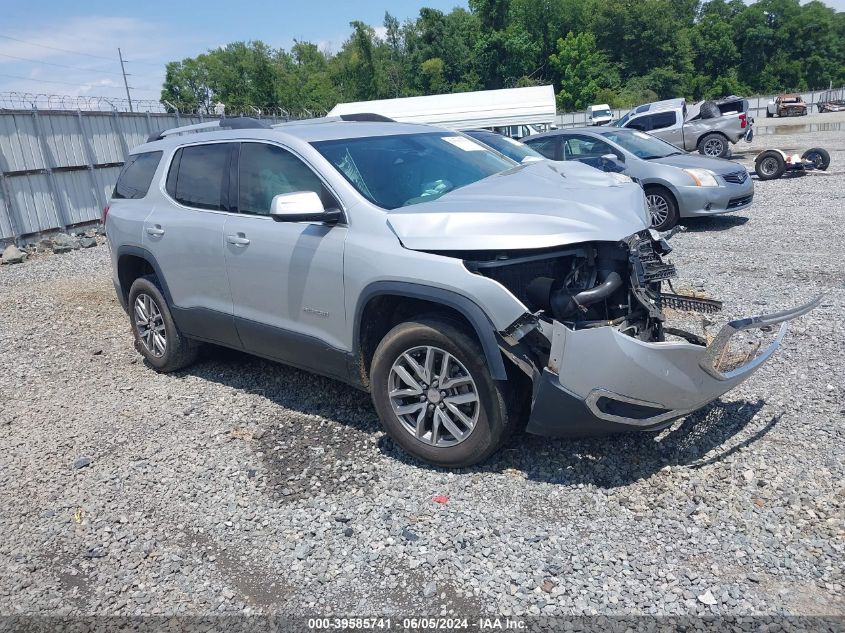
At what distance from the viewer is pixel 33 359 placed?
6.71m

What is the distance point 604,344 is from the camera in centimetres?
320

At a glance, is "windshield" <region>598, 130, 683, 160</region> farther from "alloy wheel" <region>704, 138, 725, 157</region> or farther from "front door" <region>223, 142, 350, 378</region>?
"alloy wheel" <region>704, 138, 725, 157</region>

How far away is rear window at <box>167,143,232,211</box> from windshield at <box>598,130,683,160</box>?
7530 mm

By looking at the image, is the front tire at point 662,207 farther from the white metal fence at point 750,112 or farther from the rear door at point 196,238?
the white metal fence at point 750,112

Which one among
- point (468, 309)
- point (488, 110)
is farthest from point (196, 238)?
point (488, 110)

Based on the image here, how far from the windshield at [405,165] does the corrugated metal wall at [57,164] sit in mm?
11142

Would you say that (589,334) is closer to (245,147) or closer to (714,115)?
(245,147)

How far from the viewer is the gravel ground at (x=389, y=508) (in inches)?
116

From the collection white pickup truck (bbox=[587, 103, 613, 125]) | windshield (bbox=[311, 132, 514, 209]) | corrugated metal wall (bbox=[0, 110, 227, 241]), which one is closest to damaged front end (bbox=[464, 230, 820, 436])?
windshield (bbox=[311, 132, 514, 209])

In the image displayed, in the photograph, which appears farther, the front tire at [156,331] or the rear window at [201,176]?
the front tire at [156,331]

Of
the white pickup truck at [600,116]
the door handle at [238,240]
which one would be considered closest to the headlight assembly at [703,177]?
the door handle at [238,240]

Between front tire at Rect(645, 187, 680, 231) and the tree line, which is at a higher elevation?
the tree line

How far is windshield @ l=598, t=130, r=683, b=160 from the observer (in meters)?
10.9

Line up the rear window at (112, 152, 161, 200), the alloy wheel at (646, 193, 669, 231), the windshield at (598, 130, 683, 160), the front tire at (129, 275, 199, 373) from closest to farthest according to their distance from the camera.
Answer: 1. the front tire at (129, 275, 199, 373)
2. the rear window at (112, 152, 161, 200)
3. the alloy wheel at (646, 193, 669, 231)
4. the windshield at (598, 130, 683, 160)
